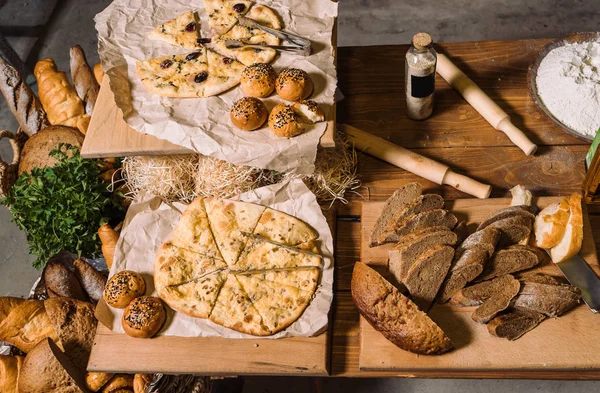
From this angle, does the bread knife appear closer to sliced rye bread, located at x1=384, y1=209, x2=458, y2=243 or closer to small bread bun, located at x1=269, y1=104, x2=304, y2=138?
sliced rye bread, located at x1=384, y1=209, x2=458, y2=243

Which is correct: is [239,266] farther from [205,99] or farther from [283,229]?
[205,99]

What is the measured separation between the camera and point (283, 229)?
2730 millimetres

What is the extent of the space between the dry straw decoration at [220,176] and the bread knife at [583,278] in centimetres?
108

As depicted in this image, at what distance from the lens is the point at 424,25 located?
18.0 feet

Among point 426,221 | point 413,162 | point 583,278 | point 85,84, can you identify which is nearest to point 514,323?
point 583,278

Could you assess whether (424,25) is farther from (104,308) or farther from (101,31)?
(104,308)

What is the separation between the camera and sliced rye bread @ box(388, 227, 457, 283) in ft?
8.11

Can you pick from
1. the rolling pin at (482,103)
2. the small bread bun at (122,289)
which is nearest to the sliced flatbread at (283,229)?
the small bread bun at (122,289)

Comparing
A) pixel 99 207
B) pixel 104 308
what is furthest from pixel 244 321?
pixel 99 207

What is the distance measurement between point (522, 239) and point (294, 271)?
3.40ft

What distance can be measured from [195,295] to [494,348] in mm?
1313

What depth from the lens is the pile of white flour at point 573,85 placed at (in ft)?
9.68

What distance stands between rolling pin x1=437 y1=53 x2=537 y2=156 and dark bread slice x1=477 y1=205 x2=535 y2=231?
507mm

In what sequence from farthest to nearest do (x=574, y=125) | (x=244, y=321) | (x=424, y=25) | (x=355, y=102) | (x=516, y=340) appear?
(x=424, y=25), (x=355, y=102), (x=574, y=125), (x=244, y=321), (x=516, y=340)
